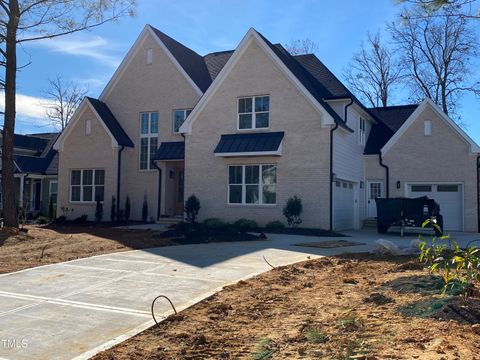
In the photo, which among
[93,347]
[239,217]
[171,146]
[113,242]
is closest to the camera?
[93,347]

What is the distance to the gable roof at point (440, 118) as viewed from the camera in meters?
21.8

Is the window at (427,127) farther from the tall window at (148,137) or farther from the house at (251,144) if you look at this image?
the tall window at (148,137)

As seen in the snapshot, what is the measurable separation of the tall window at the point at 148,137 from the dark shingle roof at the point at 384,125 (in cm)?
1144

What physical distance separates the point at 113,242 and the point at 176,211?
35.7 ft

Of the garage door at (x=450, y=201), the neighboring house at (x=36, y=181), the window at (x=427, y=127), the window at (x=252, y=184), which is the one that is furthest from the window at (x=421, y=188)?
the neighboring house at (x=36, y=181)

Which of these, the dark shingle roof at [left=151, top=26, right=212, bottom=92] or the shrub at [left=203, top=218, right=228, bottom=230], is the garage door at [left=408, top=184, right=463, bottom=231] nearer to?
the shrub at [left=203, top=218, right=228, bottom=230]

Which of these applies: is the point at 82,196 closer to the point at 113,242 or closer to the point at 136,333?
the point at 113,242

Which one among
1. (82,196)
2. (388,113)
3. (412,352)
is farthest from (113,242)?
(388,113)

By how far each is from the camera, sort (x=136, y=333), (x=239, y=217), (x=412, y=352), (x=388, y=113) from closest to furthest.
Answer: (x=412, y=352) < (x=136, y=333) < (x=239, y=217) < (x=388, y=113)

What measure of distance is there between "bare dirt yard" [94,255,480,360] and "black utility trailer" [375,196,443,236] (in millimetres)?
10874

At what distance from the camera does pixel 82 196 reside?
26375 millimetres

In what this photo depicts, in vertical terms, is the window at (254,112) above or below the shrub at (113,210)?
above

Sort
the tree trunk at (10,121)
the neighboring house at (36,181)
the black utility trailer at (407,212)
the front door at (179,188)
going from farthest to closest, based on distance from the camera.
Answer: the neighboring house at (36,181) < the front door at (179,188) < the black utility trailer at (407,212) < the tree trunk at (10,121)

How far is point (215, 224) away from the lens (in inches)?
787
